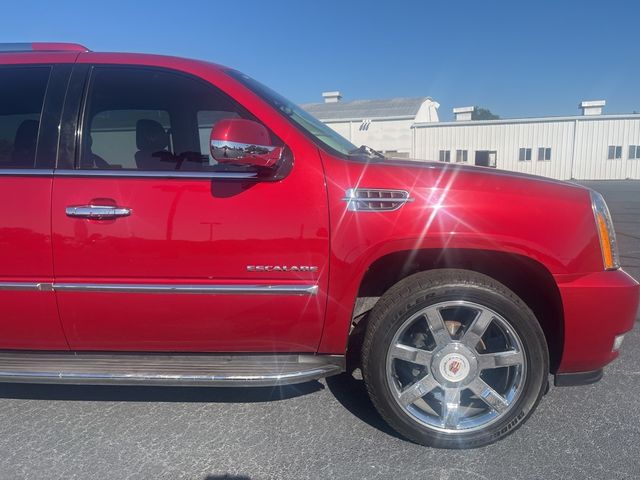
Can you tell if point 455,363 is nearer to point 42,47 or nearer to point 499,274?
point 499,274

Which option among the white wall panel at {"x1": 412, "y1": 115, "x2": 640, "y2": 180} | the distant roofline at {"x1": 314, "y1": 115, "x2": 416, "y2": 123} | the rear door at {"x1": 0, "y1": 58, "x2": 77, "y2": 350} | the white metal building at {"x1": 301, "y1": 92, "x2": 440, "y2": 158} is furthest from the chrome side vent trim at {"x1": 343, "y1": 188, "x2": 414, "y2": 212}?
the distant roofline at {"x1": 314, "y1": 115, "x2": 416, "y2": 123}

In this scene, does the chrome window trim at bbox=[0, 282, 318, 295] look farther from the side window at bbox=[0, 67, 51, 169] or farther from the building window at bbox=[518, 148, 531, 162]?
the building window at bbox=[518, 148, 531, 162]

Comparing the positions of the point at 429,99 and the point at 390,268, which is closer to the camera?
the point at 390,268

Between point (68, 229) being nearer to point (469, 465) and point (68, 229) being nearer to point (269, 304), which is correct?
point (269, 304)

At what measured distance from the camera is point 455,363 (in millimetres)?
2471

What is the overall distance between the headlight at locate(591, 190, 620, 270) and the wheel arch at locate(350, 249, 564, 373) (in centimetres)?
30

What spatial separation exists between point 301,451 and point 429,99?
39.7 m

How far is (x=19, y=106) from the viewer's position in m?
2.58

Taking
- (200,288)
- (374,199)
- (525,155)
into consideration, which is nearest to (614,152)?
(525,155)

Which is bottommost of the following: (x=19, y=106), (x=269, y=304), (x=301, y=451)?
(x=301, y=451)

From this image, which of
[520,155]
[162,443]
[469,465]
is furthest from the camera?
[520,155]

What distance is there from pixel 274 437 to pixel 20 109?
7.39 feet

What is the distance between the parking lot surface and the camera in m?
2.26

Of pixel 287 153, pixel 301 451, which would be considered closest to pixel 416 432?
pixel 301 451
